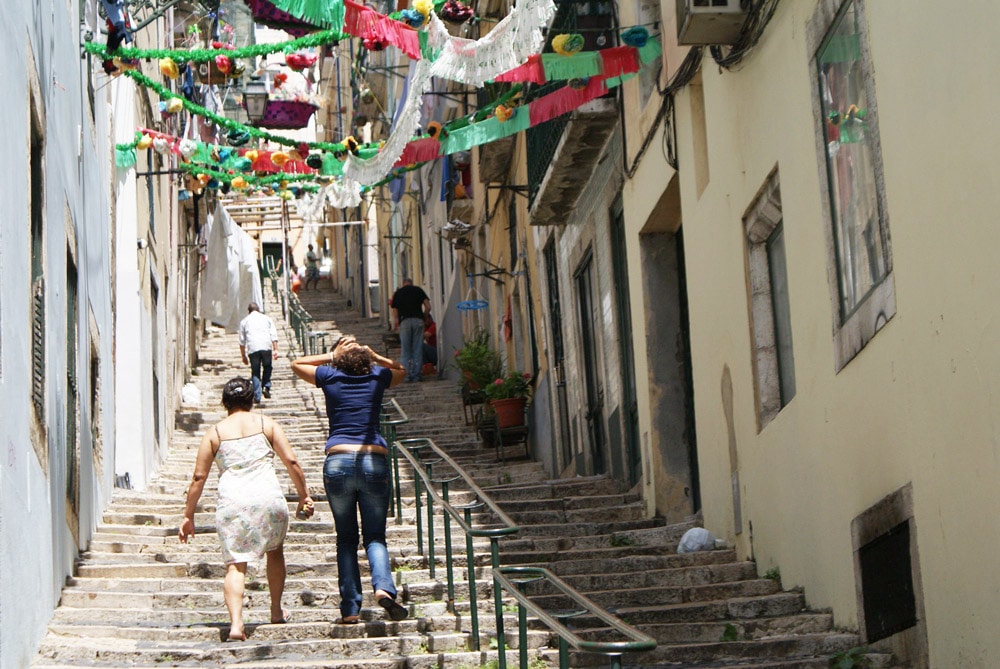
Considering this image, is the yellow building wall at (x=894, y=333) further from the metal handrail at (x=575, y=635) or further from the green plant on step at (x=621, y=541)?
the metal handrail at (x=575, y=635)

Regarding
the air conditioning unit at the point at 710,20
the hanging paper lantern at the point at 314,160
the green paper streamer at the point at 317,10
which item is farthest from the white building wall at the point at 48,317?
the air conditioning unit at the point at 710,20

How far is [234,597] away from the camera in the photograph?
9.15 m

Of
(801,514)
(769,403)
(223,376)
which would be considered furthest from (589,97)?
(223,376)

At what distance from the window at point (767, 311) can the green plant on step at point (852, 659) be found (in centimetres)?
258

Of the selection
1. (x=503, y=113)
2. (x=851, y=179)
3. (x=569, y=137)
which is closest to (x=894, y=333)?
(x=851, y=179)

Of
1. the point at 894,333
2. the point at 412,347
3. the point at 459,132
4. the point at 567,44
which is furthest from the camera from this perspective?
the point at 412,347

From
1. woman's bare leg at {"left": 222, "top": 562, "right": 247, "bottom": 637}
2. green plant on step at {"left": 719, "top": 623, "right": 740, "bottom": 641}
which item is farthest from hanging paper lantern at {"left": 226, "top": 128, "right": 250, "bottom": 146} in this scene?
Answer: green plant on step at {"left": 719, "top": 623, "right": 740, "bottom": 641}

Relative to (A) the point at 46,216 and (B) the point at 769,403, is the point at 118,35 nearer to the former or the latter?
(A) the point at 46,216

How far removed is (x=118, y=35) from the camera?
40.7ft

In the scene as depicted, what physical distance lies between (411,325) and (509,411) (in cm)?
692

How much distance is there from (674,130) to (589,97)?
0.95 m

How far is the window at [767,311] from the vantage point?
1056 cm

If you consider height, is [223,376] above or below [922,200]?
above

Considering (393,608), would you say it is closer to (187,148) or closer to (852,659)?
(852,659)
